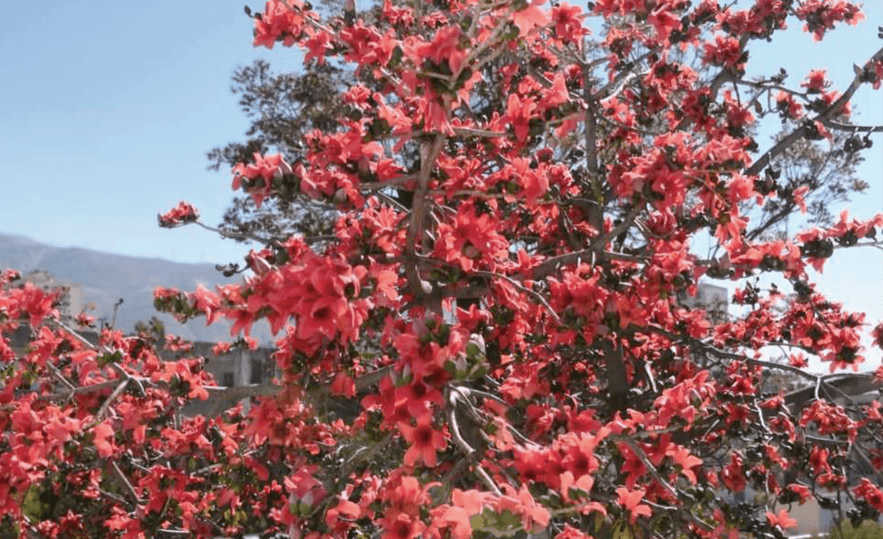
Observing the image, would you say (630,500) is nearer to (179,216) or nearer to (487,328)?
(487,328)

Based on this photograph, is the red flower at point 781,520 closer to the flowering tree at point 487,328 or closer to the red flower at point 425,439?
the flowering tree at point 487,328

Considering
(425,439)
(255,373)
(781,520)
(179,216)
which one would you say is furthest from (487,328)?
(255,373)

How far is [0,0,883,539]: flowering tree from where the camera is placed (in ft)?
7.36

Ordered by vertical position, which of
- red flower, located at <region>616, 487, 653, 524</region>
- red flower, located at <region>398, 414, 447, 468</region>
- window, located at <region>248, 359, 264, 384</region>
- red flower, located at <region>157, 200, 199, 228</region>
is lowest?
red flower, located at <region>616, 487, 653, 524</region>

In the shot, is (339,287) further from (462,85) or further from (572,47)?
(572,47)

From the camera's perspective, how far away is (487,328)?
3.03m

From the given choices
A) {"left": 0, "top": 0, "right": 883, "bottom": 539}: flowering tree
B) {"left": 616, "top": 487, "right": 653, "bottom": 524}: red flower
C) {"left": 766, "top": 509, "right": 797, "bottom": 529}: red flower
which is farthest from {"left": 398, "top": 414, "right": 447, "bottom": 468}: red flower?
{"left": 766, "top": 509, "right": 797, "bottom": 529}: red flower

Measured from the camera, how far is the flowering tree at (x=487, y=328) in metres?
2.24

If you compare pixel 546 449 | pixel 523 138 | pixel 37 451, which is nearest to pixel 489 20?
pixel 523 138

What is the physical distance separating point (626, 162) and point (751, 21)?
131cm

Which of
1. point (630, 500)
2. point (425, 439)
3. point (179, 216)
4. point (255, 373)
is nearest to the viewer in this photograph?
point (425, 439)

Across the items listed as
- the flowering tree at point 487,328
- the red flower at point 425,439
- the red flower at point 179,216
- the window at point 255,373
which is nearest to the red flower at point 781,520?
the flowering tree at point 487,328

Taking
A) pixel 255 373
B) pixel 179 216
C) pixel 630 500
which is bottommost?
pixel 630 500

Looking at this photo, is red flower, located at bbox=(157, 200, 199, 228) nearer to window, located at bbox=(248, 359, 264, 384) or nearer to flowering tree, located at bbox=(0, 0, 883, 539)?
flowering tree, located at bbox=(0, 0, 883, 539)
